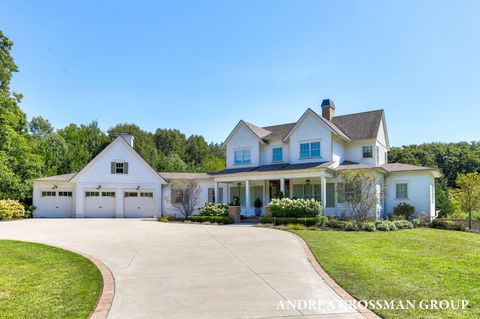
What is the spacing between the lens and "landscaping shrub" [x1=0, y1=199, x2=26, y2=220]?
26.0m

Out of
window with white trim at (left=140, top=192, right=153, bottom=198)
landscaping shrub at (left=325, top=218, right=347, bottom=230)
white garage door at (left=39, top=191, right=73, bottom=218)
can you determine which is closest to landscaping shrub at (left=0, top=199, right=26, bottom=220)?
white garage door at (left=39, top=191, right=73, bottom=218)

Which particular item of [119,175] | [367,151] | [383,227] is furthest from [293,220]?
[119,175]

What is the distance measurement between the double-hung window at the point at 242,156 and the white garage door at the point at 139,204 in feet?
28.1

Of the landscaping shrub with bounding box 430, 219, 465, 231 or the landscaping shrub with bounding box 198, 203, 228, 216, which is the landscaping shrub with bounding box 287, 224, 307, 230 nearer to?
the landscaping shrub with bounding box 198, 203, 228, 216

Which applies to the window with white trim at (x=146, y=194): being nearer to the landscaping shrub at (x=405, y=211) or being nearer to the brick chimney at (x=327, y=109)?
the brick chimney at (x=327, y=109)

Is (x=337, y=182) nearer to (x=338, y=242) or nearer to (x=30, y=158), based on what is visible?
(x=338, y=242)

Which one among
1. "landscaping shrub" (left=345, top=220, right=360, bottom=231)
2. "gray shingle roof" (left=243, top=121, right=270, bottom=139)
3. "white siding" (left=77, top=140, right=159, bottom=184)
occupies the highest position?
"gray shingle roof" (left=243, top=121, right=270, bottom=139)

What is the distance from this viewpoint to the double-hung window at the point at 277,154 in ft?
90.1

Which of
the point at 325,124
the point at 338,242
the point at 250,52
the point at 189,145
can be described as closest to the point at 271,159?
the point at 325,124

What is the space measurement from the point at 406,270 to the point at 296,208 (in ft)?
40.6

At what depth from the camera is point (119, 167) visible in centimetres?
3047

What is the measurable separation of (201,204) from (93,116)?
116 feet

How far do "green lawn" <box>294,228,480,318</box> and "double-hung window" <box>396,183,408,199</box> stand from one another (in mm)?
11461

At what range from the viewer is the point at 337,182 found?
77.1 feet
